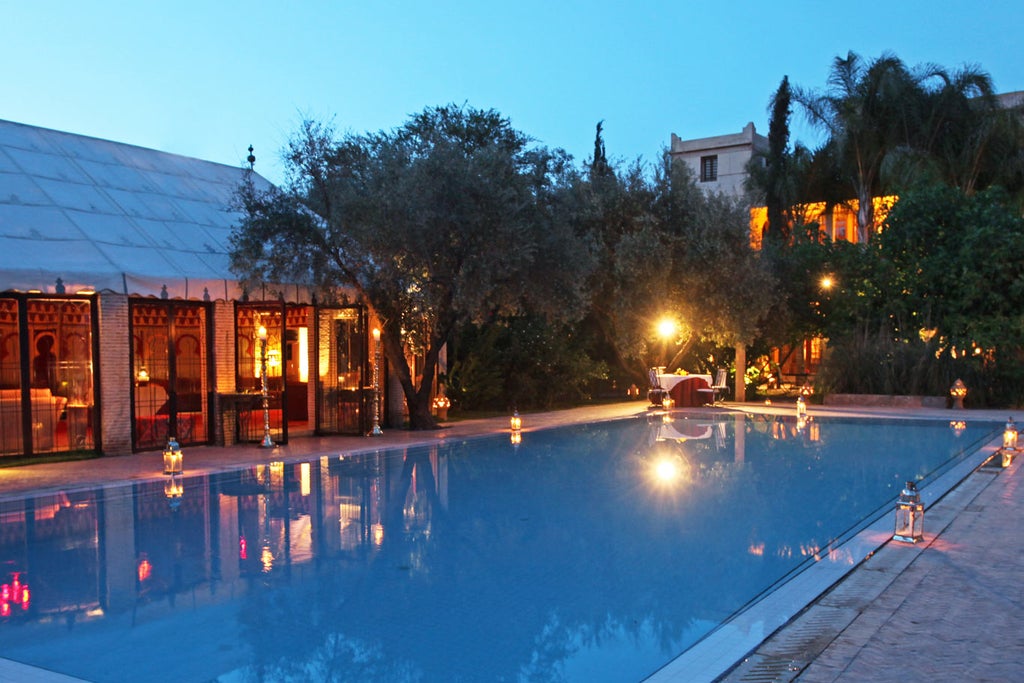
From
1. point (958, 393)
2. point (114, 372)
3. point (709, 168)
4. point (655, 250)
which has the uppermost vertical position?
point (709, 168)

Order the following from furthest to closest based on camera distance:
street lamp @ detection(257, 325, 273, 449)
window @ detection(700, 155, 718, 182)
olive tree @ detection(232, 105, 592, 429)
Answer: window @ detection(700, 155, 718, 182)
street lamp @ detection(257, 325, 273, 449)
olive tree @ detection(232, 105, 592, 429)

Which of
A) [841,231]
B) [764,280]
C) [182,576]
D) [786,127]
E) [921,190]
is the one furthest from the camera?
[841,231]

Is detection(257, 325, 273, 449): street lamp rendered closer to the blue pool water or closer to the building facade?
the blue pool water

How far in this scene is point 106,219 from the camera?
1421 cm

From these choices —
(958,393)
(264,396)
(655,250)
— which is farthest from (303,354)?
(958,393)

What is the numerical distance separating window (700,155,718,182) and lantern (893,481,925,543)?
3597 centimetres

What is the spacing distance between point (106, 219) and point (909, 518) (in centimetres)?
1293

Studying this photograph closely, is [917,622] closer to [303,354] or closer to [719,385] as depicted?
[303,354]

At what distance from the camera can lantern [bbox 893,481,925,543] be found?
289 inches

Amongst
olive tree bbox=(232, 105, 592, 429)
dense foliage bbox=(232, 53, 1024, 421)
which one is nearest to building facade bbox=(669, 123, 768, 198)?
dense foliage bbox=(232, 53, 1024, 421)

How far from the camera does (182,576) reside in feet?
22.2

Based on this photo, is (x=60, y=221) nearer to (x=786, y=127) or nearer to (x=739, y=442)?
(x=739, y=442)

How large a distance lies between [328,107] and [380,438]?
6.10 meters

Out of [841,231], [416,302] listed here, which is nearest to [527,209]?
[416,302]
